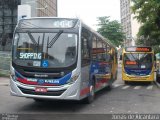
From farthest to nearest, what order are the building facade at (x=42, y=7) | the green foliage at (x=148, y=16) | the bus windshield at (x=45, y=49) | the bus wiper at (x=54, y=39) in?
the building facade at (x=42, y=7) < the green foliage at (x=148, y=16) < the bus wiper at (x=54, y=39) < the bus windshield at (x=45, y=49)

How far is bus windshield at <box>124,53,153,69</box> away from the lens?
25298 millimetres

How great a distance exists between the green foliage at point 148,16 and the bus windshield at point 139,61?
10.3 feet

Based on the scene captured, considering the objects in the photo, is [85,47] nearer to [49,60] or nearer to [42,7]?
[49,60]

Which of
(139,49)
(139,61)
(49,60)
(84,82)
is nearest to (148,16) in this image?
(139,49)

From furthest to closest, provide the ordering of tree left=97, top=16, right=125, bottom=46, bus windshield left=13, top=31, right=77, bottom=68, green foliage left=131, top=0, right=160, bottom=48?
1. tree left=97, top=16, right=125, bottom=46
2. green foliage left=131, top=0, right=160, bottom=48
3. bus windshield left=13, top=31, right=77, bottom=68

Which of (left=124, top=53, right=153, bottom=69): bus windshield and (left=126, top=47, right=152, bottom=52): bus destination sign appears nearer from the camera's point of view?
(left=124, top=53, right=153, bottom=69): bus windshield

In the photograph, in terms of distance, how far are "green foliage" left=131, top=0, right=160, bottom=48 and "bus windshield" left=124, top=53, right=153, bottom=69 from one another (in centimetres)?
315

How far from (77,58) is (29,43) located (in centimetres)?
164

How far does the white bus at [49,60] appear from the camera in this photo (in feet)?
39.0

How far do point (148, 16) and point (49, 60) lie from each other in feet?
A: 55.0

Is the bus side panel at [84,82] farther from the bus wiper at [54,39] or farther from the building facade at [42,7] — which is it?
the building facade at [42,7]

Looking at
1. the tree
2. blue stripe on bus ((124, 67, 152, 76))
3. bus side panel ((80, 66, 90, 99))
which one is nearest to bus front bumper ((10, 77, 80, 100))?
bus side panel ((80, 66, 90, 99))

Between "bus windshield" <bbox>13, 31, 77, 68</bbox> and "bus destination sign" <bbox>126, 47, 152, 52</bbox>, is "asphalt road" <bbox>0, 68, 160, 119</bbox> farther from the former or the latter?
"bus destination sign" <bbox>126, 47, 152, 52</bbox>

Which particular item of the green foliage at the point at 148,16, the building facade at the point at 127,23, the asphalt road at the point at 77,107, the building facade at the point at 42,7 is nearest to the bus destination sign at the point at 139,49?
the green foliage at the point at 148,16
